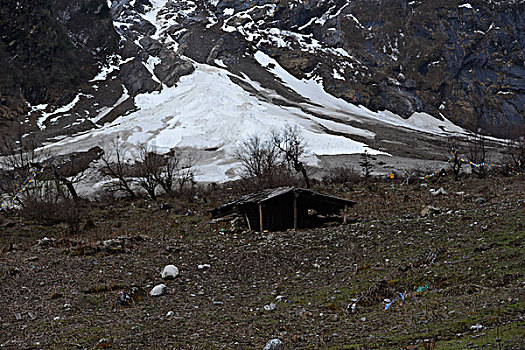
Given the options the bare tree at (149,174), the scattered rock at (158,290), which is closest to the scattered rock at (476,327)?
the scattered rock at (158,290)

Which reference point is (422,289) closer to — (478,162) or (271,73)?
(478,162)

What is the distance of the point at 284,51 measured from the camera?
153500 mm

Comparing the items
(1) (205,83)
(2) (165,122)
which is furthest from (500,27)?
(2) (165,122)

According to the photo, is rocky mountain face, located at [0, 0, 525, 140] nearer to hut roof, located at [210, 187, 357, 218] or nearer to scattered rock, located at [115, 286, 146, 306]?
hut roof, located at [210, 187, 357, 218]

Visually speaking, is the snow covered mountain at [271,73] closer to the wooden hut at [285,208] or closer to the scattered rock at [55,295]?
the wooden hut at [285,208]

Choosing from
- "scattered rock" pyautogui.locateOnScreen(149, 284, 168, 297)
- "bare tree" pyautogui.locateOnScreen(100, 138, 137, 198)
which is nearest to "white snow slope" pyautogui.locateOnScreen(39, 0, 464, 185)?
"bare tree" pyautogui.locateOnScreen(100, 138, 137, 198)

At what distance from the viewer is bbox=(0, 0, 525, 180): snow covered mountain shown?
8562 cm

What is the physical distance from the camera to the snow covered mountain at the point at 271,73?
3371 inches

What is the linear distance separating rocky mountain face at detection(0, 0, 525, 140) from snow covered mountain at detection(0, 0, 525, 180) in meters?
0.44

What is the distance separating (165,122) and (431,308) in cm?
8740

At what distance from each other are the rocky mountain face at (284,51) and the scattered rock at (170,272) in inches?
3936

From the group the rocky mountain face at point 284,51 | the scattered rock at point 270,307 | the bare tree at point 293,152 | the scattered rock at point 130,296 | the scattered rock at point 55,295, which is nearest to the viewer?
the scattered rock at point 270,307

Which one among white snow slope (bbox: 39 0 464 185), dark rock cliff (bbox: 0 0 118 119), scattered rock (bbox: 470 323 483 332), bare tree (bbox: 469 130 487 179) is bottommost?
bare tree (bbox: 469 130 487 179)

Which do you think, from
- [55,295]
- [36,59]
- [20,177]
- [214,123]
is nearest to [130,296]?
[55,295]
